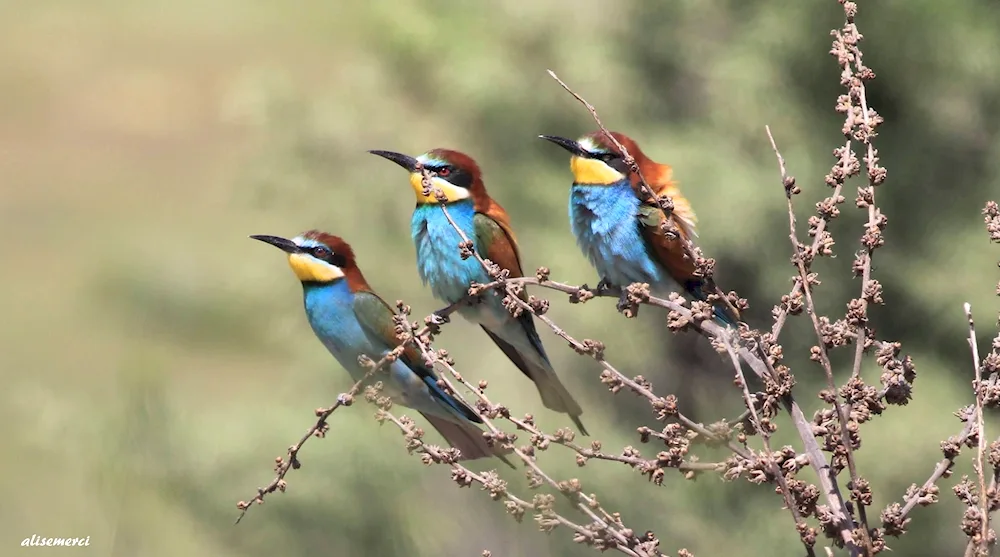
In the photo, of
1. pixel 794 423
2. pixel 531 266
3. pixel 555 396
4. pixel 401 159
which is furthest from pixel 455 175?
pixel 531 266

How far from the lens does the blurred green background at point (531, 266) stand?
3.63m

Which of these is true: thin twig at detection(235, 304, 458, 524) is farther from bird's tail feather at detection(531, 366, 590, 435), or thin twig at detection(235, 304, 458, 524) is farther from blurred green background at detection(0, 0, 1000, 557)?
blurred green background at detection(0, 0, 1000, 557)

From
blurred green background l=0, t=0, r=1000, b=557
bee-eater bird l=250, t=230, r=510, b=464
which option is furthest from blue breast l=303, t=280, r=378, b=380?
blurred green background l=0, t=0, r=1000, b=557

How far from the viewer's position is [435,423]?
5.58 ft

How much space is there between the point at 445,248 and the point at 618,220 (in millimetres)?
288

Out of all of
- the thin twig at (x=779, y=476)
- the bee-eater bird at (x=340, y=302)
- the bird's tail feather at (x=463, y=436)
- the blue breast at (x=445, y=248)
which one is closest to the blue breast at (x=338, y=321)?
the bee-eater bird at (x=340, y=302)

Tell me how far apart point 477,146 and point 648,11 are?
78 cm

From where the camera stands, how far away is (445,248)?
1.96 m

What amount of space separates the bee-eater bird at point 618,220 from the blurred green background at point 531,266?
1.54m

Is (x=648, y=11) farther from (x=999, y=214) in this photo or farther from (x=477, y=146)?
(x=999, y=214)

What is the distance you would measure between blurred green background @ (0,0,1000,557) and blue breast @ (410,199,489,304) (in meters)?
1.54

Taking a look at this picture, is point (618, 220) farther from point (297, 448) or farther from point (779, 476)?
point (779, 476)

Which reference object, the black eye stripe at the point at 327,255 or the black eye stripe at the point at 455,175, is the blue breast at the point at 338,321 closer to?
the black eye stripe at the point at 327,255

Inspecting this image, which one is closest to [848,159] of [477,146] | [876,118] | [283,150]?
[876,118]
